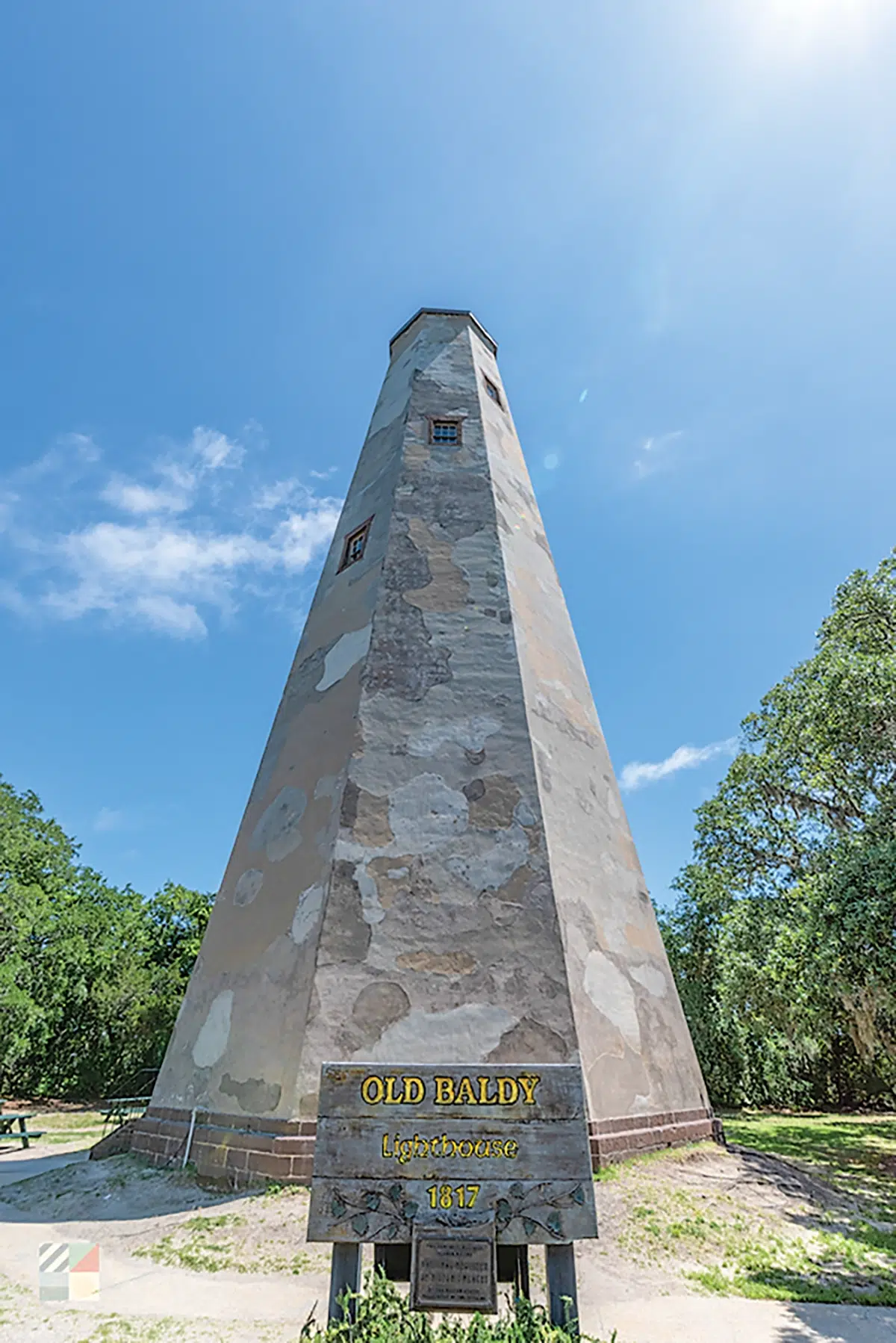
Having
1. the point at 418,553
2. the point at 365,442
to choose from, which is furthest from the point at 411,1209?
the point at 365,442

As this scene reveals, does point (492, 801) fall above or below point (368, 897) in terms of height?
above

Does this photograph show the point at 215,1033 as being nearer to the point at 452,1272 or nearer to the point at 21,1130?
the point at 452,1272

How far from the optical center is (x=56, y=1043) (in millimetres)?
20422

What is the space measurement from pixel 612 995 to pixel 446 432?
8.82 m

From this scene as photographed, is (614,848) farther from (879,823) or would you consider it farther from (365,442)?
(365,442)

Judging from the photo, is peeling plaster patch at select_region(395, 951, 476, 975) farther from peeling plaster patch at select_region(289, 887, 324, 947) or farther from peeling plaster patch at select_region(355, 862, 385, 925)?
peeling plaster patch at select_region(289, 887, 324, 947)

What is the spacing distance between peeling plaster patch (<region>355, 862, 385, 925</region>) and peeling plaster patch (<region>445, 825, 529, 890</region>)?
2.66ft

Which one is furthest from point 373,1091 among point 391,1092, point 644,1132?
point 644,1132

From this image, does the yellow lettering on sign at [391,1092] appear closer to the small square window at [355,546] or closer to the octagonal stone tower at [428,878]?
the octagonal stone tower at [428,878]

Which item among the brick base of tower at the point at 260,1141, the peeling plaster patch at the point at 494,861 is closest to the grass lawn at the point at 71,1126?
the brick base of tower at the point at 260,1141

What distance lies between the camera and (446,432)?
12.0 m

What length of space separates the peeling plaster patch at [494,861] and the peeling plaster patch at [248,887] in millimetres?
2334
